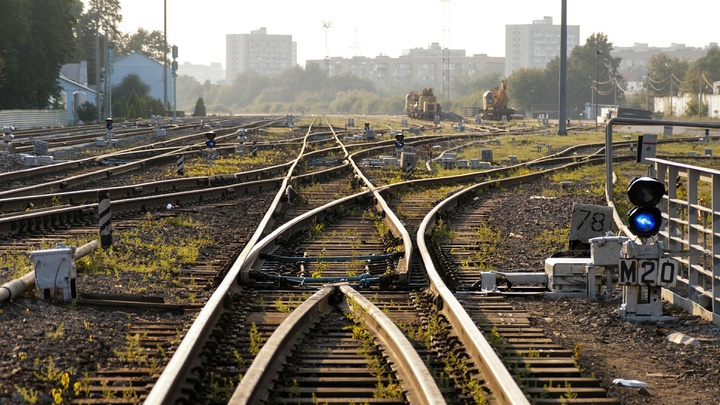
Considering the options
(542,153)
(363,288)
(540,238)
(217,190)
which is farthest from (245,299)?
(542,153)

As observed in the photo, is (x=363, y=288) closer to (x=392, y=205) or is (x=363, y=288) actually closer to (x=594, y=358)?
(x=594, y=358)

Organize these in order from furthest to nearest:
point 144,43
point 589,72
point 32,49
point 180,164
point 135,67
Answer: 1. point 144,43
2. point 589,72
3. point 135,67
4. point 32,49
5. point 180,164

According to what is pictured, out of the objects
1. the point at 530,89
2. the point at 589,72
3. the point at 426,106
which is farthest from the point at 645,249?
the point at 589,72

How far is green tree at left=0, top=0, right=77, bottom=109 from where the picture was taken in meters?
57.4

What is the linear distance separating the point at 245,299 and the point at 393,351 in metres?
2.23

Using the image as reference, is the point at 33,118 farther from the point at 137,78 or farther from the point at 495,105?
the point at 137,78

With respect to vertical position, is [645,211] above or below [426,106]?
below

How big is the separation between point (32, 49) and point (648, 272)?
59218mm

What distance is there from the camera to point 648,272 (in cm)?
837

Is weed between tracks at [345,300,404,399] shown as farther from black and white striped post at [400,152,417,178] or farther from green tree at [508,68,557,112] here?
green tree at [508,68,557,112]

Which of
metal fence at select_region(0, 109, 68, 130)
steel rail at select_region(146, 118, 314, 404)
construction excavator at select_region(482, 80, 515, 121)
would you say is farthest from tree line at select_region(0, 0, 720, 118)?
steel rail at select_region(146, 118, 314, 404)

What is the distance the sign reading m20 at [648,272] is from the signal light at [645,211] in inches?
8.9

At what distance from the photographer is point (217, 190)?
18516 millimetres

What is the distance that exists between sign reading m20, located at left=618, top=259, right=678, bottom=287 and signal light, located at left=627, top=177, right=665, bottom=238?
23 centimetres
